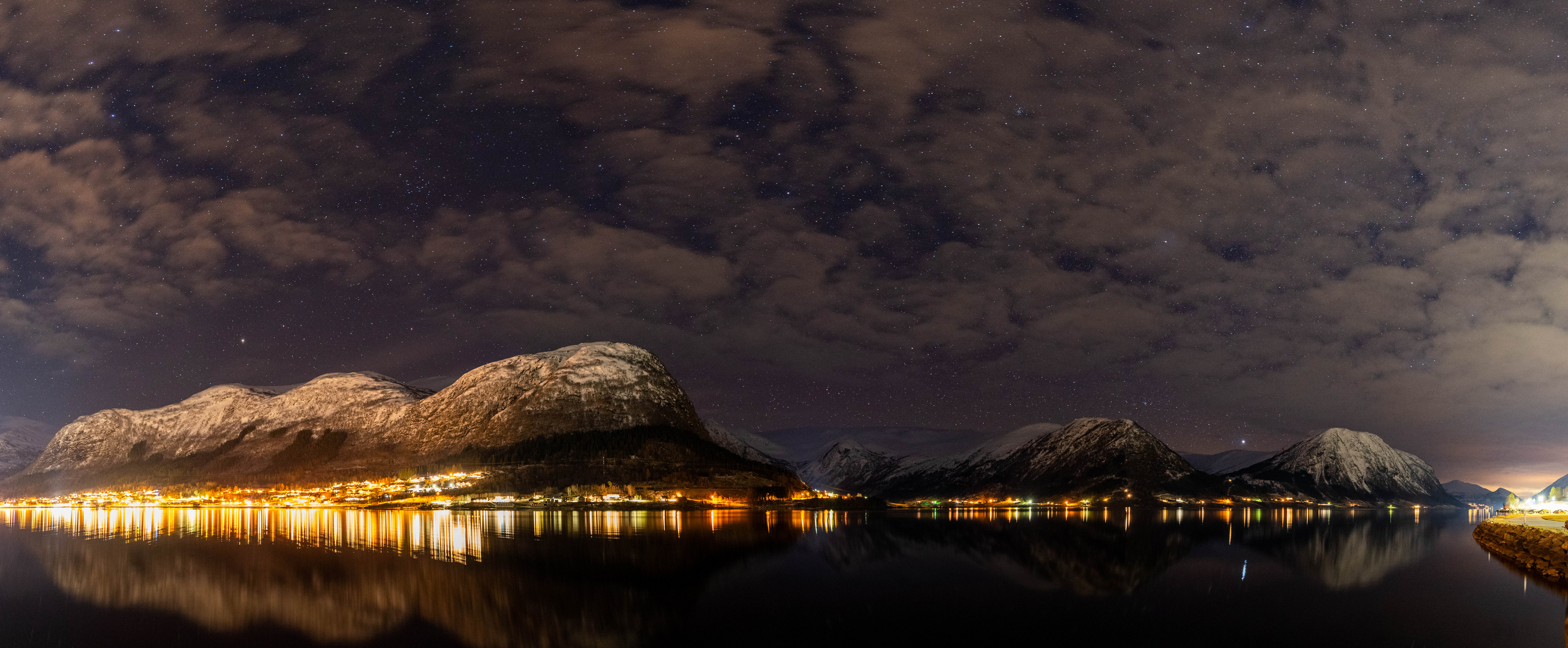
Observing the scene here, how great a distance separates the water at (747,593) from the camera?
141 ft

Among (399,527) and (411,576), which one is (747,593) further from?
(399,527)

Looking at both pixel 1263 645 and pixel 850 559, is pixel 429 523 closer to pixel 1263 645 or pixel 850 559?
pixel 850 559

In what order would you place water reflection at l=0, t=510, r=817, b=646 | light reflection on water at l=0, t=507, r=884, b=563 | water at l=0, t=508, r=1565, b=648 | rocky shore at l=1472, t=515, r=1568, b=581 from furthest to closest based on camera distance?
1. light reflection on water at l=0, t=507, r=884, b=563
2. rocky shore at l=1472, t=515, r=1568, b=581
3. water reflection at l=0, t=510, r=817, b=646
4. water at l=0, t=508, r=1565, b=648

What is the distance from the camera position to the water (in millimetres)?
43062

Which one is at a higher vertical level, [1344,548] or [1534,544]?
[1534,544]

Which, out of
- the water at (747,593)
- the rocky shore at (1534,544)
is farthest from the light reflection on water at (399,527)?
the rocky shore at (1534,544)

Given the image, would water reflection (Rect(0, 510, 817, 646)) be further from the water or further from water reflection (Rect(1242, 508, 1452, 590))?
water reflection (Rect(1242, 508, 1452, 590))

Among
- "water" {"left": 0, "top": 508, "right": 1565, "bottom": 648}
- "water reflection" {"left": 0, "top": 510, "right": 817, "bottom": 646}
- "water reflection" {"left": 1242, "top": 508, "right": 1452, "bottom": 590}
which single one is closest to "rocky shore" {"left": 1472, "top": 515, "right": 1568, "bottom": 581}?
"water" {"left": 0, "top": 508, "right": 1565, "bottom": 648}

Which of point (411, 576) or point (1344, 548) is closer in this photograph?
point (411, 576)

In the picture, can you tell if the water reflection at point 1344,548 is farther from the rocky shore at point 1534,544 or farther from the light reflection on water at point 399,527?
the light reflection on water at point 399,527

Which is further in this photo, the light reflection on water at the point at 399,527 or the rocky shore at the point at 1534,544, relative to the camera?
the light reflection on water at the point at 399,527

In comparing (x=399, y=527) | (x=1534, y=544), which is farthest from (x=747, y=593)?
(x=399, y=527)

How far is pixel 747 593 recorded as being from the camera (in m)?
56.8

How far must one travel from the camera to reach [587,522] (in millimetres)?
160375
